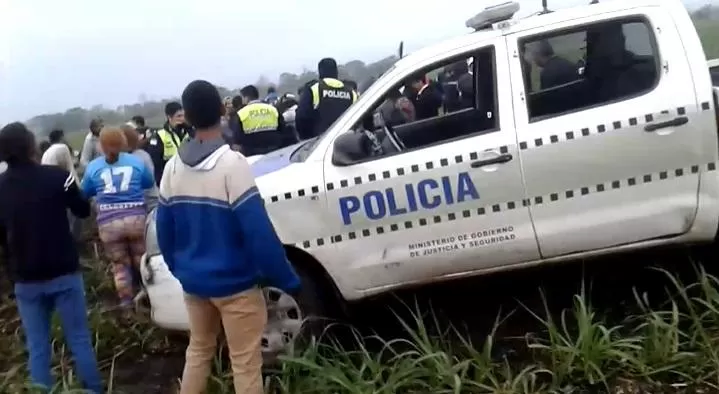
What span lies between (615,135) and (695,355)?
1248 mm

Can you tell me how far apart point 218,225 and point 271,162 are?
157 cm

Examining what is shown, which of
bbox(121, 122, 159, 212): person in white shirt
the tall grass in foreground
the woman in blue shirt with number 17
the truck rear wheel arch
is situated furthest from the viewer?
bbox(121, 122, 159, 212): person in white shirt

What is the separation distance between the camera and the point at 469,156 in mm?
5121

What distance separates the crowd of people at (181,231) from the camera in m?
4.21

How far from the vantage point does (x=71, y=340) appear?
5180mm

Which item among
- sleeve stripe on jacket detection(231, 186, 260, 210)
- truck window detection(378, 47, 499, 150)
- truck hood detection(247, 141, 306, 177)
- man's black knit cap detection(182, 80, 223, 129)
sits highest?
man's black knit cap detection(182, 80, 223, 129)

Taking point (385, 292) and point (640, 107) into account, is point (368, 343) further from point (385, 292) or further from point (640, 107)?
point (640, 107)

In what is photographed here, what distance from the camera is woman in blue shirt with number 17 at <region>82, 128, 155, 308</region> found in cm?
681

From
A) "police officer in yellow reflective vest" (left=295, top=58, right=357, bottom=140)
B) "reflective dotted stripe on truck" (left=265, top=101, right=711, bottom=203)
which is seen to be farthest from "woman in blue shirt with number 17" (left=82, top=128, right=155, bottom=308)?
"police officer in yellow reflective vest" (left=295, top=58, right=357, bottom=140)

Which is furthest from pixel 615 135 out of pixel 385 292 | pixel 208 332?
pixel 208 332

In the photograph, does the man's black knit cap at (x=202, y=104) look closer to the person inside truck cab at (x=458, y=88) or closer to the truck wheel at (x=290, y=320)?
the truck wheel at (x=290, y=320)

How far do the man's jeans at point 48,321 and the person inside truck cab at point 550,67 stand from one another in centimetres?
289

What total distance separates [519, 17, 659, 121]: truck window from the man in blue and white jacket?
1838 mm

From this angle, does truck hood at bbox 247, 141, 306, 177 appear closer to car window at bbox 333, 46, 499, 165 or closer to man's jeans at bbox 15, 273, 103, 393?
car window at bbox 333, 46, 499, 165
